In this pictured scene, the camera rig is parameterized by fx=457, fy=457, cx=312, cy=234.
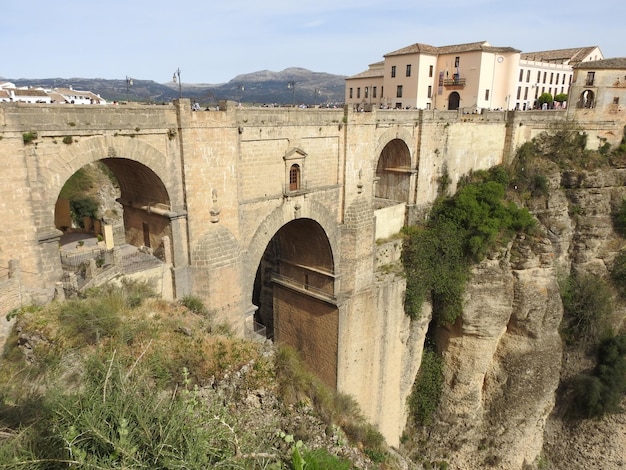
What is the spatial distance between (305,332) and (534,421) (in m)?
11.9

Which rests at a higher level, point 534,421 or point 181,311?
point 181,311

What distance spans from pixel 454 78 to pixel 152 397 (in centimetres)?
3051

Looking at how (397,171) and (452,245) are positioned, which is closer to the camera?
(452,245)

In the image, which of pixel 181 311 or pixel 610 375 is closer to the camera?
pixel 181 311

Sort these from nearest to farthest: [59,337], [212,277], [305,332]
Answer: [59,337] → [212,277] → [305,332]

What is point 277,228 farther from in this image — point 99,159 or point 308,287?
point 99,159

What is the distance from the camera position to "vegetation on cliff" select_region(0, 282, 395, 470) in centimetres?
424

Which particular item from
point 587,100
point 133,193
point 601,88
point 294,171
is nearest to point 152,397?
point 133,193

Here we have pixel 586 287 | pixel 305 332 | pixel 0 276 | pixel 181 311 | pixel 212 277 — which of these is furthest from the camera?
pixel 586 287

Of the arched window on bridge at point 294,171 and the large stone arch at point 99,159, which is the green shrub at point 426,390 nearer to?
the arched window on bridge at point 294,171

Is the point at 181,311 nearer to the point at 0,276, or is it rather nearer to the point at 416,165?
the point at 0,276

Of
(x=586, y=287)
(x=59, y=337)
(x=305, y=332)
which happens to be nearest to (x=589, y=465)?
(x=586, y=287)

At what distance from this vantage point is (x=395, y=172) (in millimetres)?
19391

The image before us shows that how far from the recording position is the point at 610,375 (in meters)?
21.6
